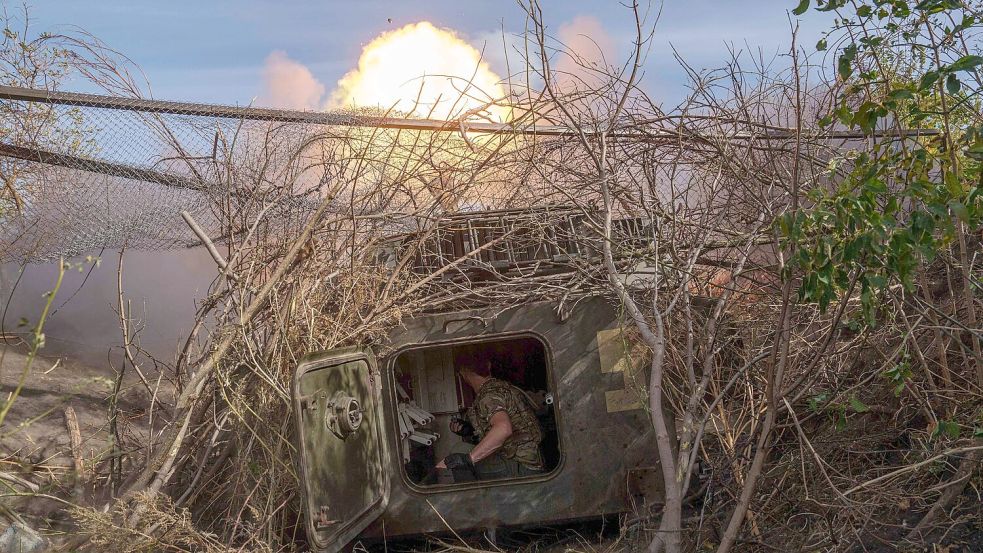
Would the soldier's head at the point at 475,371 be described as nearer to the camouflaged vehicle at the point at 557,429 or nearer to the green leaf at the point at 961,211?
the camouflaged vehicle at the point at 557,429

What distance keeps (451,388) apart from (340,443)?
87.1 inches

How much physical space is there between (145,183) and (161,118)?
56 centimetres

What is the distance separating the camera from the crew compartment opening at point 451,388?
6.96 m

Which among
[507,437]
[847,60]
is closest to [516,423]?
[507,437]

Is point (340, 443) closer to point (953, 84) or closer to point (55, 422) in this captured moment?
point (953, 84)

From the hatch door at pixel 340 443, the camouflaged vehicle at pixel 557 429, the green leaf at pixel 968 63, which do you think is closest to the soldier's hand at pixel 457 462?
the camouflaged vehicle at pixel 557 429

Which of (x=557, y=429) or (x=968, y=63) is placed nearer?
(x=968, y=63)

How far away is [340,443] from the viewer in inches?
198

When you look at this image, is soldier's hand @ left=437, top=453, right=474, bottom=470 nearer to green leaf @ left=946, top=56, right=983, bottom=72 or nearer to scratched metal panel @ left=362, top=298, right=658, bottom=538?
scratched metal panel @ left=362, top=298, right=658, bottom=538

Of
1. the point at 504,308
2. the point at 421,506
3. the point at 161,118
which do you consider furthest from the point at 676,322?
the point at 161,118

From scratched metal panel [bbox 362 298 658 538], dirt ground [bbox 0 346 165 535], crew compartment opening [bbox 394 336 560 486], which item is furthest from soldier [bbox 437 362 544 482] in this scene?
dirt ground [bbox 0 346 165 535]

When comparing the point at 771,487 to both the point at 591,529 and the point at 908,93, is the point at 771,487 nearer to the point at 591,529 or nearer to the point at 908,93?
the point at 591,529

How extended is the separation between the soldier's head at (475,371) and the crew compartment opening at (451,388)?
2 cm

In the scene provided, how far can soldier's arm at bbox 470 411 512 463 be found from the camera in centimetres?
623
